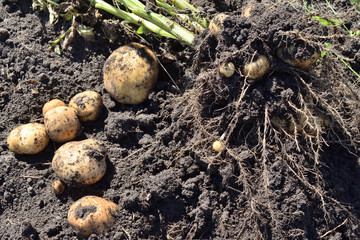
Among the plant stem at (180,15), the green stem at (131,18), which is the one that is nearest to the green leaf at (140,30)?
the green stem at (131,18)

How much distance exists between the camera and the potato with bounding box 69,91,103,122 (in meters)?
2.44

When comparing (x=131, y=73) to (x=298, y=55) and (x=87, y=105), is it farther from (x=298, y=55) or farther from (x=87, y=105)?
(x=298, y=55)

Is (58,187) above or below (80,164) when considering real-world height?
below

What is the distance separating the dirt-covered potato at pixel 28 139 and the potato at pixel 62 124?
63 mm

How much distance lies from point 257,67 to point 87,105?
119cm

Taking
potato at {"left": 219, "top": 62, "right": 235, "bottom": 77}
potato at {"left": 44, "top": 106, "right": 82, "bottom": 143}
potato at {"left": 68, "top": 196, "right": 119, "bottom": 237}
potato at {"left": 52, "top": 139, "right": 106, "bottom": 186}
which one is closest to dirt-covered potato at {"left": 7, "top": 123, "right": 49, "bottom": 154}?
potato at {"left": 44, "top": 106, "right": 82, "bottom": 143}

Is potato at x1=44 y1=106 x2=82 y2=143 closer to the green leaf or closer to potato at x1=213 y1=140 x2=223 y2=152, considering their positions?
the green leaf

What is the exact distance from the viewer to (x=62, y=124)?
2.34 meters

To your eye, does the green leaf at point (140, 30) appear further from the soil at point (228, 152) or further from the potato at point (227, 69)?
the potato at point (227, 69)

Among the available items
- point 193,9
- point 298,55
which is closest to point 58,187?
point 193,9

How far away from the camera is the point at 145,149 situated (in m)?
2.35

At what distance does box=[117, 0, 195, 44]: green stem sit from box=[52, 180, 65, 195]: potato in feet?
4.14

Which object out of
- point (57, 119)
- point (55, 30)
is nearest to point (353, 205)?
point (57, 119)

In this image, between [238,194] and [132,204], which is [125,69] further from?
[238,194]
